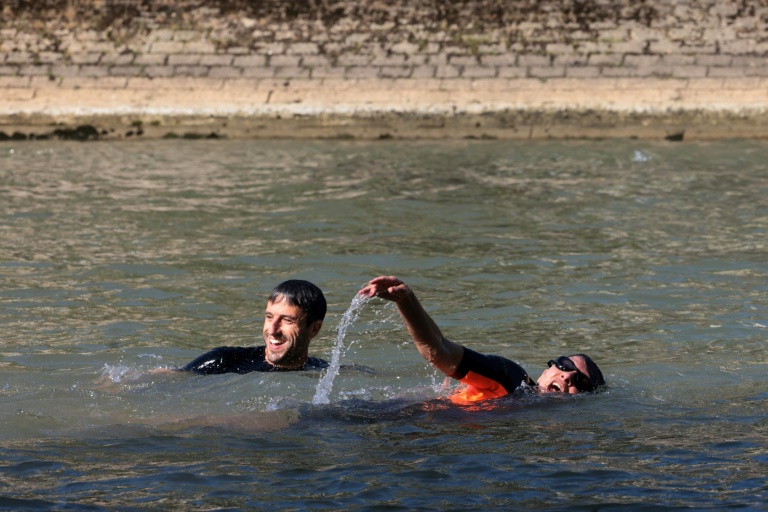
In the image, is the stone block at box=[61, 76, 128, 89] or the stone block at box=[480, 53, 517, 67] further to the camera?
the stone block at box=[61, 76, 128, 89]

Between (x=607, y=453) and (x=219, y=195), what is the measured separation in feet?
33.0

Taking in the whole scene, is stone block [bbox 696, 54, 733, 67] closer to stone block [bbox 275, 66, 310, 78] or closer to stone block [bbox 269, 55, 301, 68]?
stone block [bbox 275, 66, 310, 78]

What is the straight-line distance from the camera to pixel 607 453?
22.3 feet

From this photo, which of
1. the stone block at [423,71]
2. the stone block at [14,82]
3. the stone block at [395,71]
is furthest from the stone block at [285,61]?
the stone block at [14,82]

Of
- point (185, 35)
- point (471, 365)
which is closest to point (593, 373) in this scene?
point (471, 365)

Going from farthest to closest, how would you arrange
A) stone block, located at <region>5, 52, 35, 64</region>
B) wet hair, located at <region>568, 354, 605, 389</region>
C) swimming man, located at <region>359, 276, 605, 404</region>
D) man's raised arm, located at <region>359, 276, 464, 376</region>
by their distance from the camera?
stone block, located at <region>5, 52, 35, 64</region> < wet hair, located at <region>568, 354, 605, 389</region> < swimming man, located at <region>359, 276, 605, 404</region> < man's raised arm, located at <region>359, 276, 464, 376</region>

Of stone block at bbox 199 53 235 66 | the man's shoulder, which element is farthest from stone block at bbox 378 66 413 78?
the man's shoulder

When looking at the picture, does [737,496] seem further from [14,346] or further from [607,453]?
[14,346]

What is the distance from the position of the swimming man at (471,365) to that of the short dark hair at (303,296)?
32.0 inches

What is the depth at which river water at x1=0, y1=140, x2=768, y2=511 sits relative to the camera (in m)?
6.41

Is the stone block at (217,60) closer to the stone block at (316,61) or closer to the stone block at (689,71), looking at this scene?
the stone block at (316,61)

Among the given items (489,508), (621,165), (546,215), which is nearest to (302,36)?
(621,165)

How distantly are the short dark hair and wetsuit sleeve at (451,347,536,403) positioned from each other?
1.01 metres

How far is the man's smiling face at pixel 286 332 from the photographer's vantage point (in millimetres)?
7805
